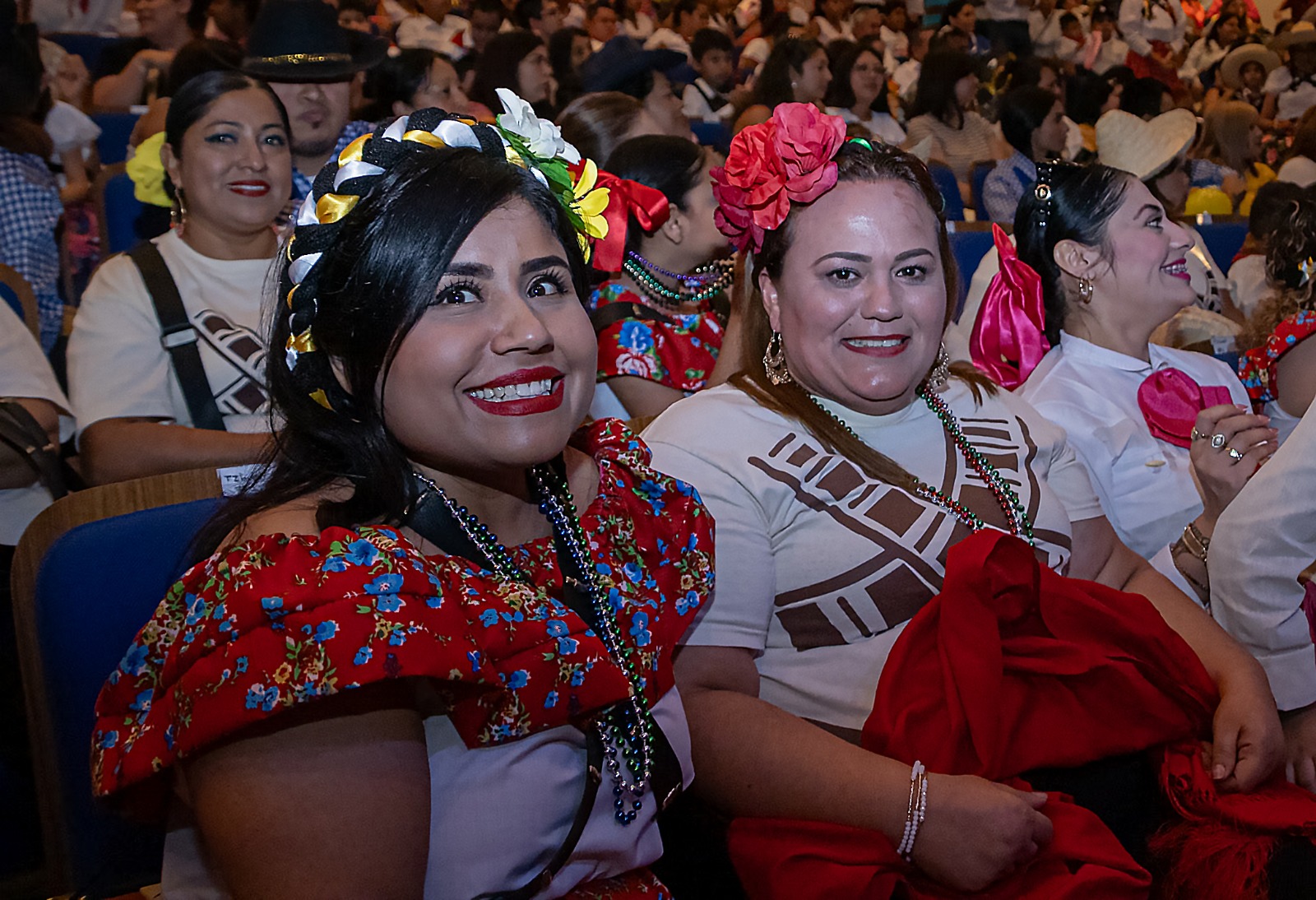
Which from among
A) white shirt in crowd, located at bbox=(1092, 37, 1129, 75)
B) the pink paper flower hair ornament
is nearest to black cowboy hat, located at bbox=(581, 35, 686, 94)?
the pink paper flower hair ornament

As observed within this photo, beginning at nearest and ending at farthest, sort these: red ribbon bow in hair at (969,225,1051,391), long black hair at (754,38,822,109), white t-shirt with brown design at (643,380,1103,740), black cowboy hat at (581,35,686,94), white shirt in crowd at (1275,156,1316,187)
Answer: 1. white t-shirt with brown design at (643,380,1103,740)
2. red ribbon bow in hair at (969,225,1051,391)
3. black cowboy hat at (581,35,686,94)
4. white shirt in crowd at (1275,156,1316,187)
5. long black hair at (754,38,822,109)

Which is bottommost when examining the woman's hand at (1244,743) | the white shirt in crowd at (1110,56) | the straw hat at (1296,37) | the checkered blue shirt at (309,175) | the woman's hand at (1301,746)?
the woman's hand at (1301,746)

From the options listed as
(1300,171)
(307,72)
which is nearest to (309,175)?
(307,72)

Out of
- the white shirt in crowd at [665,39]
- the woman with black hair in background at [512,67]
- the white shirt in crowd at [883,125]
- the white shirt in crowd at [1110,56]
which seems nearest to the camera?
the woman with black hair in background at [512,67]

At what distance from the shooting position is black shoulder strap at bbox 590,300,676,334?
9.35 feet

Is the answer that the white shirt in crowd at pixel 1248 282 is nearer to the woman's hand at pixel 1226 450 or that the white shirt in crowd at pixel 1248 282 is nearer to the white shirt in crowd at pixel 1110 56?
the woman's hand at pixel 1226 450

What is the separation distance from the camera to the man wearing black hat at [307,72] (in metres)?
3.24

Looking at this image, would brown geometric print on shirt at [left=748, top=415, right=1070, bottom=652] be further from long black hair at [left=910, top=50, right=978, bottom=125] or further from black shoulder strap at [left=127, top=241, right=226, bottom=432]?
long black hair at [left=910, top=50, right=978, bottom=125]

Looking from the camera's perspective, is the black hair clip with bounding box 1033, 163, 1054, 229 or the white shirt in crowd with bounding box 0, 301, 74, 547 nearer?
the white shirt in crowd with bounding box 0, 301, 74, 547

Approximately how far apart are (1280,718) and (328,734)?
1.37 meters

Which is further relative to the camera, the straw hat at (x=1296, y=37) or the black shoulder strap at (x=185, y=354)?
the straw hat at (x=1296, y=37)

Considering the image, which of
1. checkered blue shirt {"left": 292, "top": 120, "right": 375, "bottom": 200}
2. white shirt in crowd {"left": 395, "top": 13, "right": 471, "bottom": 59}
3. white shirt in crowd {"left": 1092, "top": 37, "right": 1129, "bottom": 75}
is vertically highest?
white shirt in crowd {"left": 1092, "top": 37, "right": 1129, "bottom": 75}

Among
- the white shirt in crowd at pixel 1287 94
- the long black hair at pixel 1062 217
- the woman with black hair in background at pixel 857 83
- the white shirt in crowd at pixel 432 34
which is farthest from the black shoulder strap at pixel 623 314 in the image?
the white shirt in crowd at pixel 1287 94

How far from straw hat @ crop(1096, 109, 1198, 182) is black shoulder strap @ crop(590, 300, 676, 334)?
1153 mm
